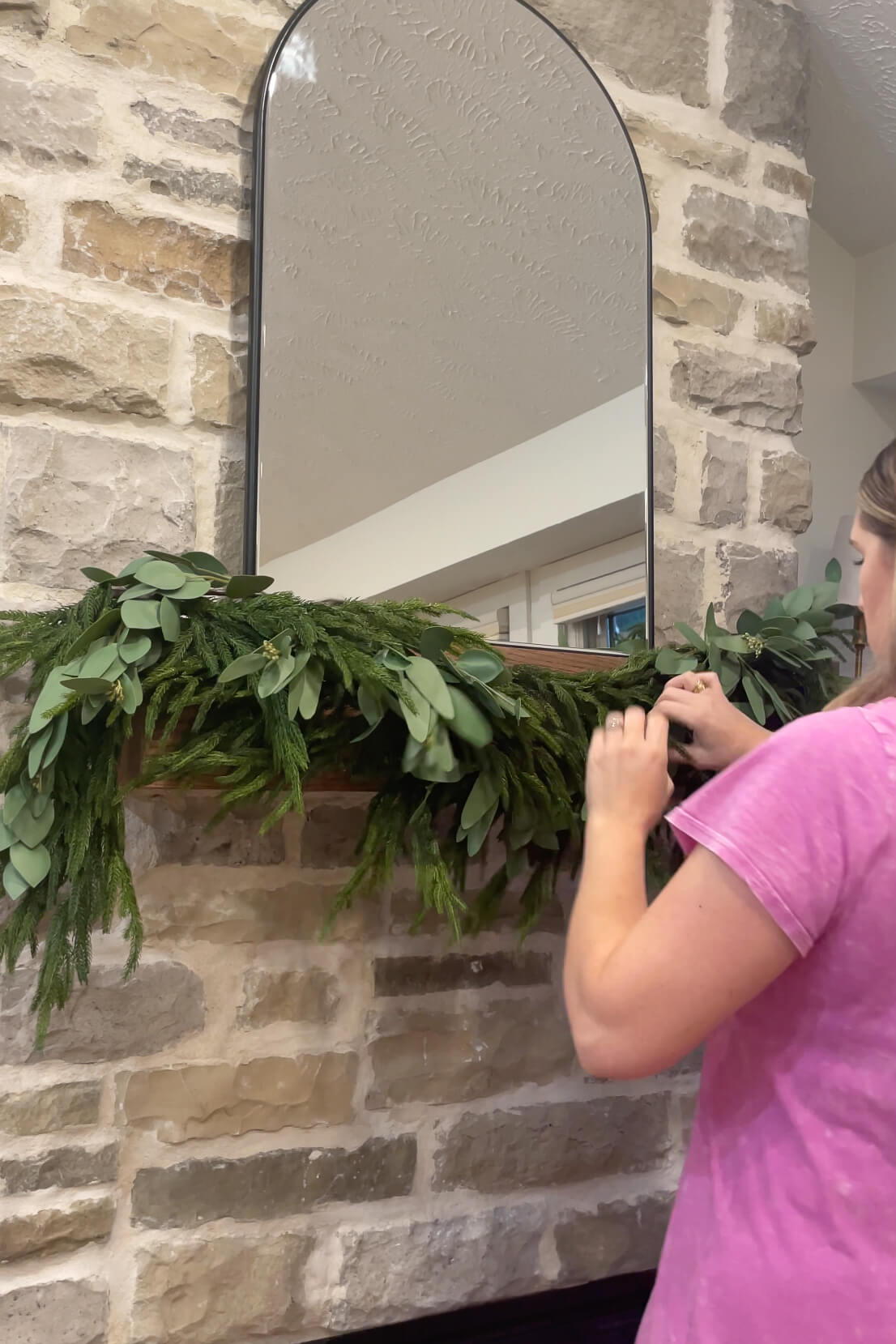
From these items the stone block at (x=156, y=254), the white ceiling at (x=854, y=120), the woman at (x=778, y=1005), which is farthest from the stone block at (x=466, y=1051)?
the white ceiling at (x=854, y=120)

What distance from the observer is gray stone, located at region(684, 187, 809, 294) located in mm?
1593

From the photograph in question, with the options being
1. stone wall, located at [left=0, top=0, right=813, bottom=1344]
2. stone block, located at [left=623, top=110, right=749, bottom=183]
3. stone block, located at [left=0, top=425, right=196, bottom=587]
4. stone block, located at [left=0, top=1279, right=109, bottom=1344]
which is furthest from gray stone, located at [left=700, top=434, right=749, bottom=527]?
stone block, located at [left=0, top=1279, right=109, bottom=1344]

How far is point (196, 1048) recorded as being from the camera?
3.73 ft

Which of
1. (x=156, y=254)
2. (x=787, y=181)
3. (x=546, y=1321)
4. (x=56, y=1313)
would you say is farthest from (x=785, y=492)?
(x=56, y=1313)

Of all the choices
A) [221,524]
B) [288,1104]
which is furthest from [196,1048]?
[221,524]

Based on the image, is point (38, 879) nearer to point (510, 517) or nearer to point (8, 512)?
point (8, 512)

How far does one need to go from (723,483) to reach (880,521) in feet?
2.33

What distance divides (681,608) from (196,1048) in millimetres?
890

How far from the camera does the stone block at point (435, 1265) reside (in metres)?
1.17

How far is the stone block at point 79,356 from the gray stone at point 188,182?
164 mm

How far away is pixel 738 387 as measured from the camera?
62.4 inches

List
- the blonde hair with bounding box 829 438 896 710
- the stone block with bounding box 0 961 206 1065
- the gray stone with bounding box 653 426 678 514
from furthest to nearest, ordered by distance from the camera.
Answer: the gray stone with bounding box 653 426 678 514
the stone block with bounding box 0 961 206 1065
the blonde hair with bounding box 829 438 896 710

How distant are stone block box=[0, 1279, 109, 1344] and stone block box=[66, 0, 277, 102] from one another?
1381 mm

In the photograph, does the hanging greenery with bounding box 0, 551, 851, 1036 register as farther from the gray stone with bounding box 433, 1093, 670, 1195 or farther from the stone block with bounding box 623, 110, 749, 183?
the stone block with bounding box 623, 110, 749, 183
